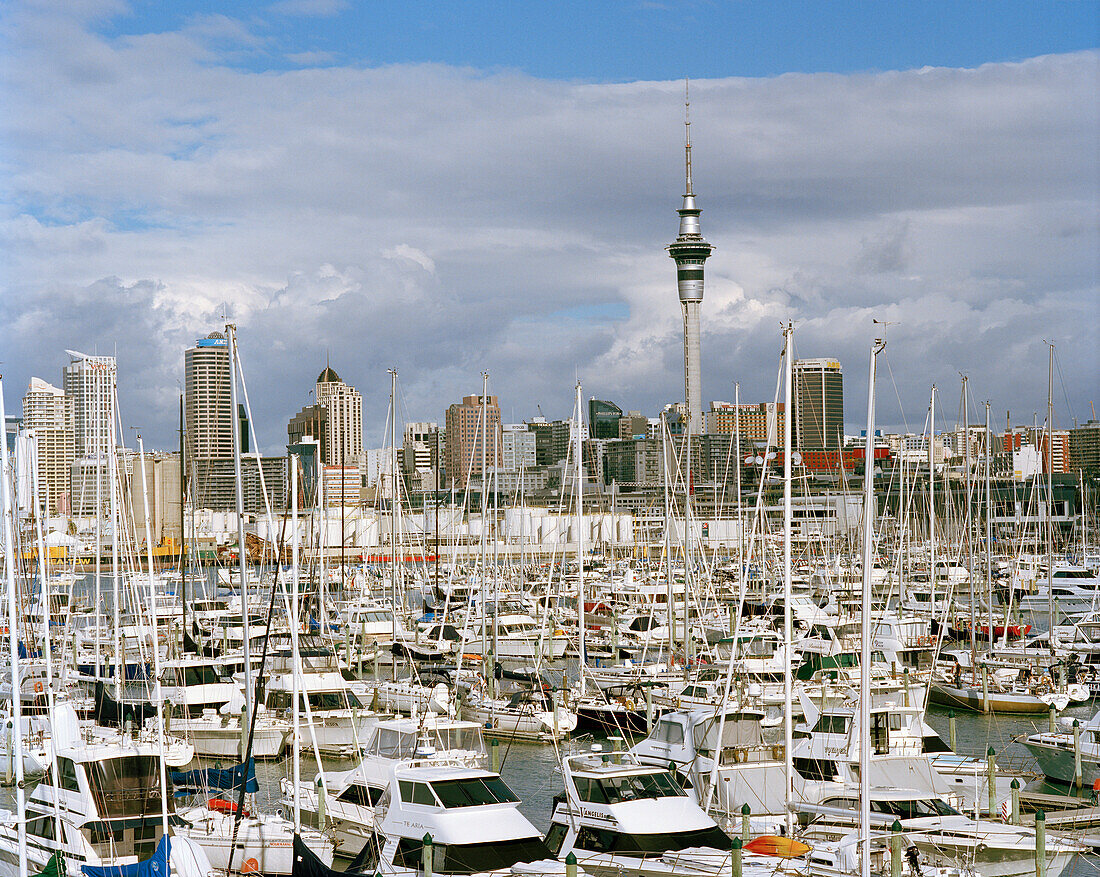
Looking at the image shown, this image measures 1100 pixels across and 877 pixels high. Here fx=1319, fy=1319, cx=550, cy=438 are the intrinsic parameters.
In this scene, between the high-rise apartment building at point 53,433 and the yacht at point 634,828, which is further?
the high-rise apartment building at point 53,433

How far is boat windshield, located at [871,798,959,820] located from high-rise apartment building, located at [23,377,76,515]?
189 feet

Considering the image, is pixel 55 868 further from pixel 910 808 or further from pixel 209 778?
pixel 910 808

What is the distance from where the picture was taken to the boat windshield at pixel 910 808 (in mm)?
21703

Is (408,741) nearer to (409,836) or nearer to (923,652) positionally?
(409,836)

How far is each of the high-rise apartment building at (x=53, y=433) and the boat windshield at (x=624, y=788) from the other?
56080 millimetres

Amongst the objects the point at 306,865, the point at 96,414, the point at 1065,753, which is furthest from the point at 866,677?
the point at 96,414

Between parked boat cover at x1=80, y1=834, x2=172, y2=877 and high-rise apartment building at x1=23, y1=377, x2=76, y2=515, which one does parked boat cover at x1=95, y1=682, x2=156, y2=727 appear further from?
high-rise apartment building at x1=23, y1=377, x2=76, y2=515

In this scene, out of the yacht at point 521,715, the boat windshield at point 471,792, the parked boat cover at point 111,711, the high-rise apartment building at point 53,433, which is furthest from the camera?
the high-rise apartment building at point 53,433

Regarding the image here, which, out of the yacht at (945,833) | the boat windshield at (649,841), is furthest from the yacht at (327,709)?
the yacht at (945,833)

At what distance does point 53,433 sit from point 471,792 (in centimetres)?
13822

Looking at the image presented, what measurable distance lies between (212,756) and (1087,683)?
2729 cm

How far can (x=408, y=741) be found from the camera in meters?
25.8

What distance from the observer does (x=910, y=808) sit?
2181 cm

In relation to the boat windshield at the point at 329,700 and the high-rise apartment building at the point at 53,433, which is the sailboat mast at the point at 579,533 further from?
the high-rise apartment building at the point at 53,433
